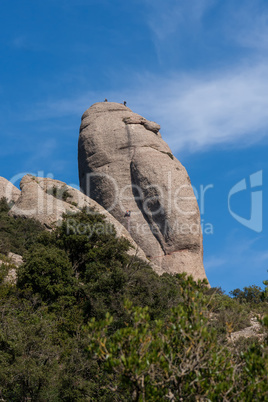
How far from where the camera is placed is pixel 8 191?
1943 inches

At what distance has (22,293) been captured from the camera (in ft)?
88.6

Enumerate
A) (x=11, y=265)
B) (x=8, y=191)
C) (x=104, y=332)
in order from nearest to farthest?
(x=104, y=332)
(x=11, y=265)
(x=8, y=191)

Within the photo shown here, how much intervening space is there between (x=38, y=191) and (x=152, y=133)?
16.9 m

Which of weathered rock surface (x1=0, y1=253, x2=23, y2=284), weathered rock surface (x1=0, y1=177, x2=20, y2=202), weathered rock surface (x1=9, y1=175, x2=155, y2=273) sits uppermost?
weathered rock surface (x1=0, y1=177, x2=20, y2=202)

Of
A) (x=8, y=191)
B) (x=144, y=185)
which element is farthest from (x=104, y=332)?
(x=8, y=191)

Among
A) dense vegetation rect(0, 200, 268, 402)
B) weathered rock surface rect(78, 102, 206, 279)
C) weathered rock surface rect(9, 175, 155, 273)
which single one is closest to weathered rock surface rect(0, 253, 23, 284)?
dense vegetation rect(0, 200, 268, 402)

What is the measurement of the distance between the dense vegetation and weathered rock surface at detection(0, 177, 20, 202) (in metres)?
6.43

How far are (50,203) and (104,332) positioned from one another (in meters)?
33.4

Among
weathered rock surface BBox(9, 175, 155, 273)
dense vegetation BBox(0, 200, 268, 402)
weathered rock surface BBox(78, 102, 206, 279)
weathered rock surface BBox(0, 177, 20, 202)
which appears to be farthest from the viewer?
weathered rock surface BBox(0, 177, 20, 202)

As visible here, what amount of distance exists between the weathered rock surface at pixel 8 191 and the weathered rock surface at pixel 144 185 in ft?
23.6

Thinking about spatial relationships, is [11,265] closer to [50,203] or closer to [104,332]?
[50,203]

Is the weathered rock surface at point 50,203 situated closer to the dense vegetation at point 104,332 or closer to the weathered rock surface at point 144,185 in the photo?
the dense vegetation at point 104,332

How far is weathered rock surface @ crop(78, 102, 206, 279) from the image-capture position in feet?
156

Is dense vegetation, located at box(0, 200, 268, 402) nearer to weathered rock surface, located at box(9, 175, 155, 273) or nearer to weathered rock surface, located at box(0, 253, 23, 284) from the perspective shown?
weathered rock surface, located at box(0, 253, 23, 284)
